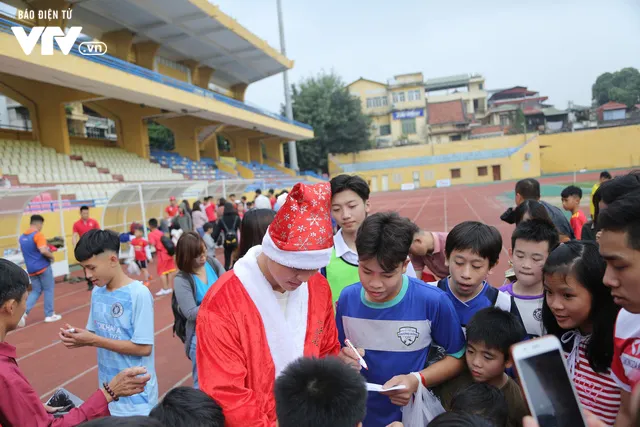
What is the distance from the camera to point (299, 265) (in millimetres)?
1565

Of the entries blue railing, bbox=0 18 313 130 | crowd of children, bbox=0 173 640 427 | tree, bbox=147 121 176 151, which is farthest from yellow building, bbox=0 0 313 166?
crowd of children, bbox=0 173 640 427

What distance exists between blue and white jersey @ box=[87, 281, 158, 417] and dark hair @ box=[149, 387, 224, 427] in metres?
1.20

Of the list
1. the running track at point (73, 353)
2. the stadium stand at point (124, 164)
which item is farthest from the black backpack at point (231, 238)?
the stadium stand at point (124, 164)

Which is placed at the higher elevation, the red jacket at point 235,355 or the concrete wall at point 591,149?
the concrete wall at point 591,149

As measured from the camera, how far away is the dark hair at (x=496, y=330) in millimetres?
1916

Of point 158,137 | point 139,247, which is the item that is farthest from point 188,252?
point 158,137

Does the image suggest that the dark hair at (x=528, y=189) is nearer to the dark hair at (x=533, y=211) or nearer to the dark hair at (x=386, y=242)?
the dark hair at (x=533, y=211)

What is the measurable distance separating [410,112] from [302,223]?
177 ft

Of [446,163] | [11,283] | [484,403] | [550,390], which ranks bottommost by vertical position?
[484,403]

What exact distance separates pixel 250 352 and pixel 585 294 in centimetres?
134

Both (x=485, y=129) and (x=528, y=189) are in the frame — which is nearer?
(x=528, y=189)

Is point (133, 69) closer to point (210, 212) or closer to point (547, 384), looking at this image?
point (210, 212)

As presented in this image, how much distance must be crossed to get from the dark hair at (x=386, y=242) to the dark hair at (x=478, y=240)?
1.85ft

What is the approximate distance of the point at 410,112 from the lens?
173 ft
